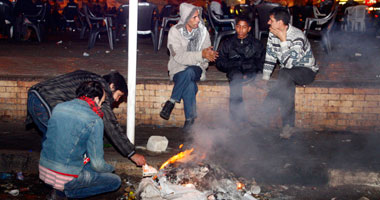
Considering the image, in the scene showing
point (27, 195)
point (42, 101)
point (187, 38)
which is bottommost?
point (27, 195)

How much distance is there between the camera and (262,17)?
9336mm

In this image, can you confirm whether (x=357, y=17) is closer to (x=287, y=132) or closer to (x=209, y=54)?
(x=287, y=132)

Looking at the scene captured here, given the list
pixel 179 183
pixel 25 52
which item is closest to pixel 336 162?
pixel 179 183

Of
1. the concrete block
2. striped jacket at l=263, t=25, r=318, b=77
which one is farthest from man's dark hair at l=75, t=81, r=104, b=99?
striped jacket at l=263, t=25, r=318, b=77

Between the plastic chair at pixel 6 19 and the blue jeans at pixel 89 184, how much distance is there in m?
10.5

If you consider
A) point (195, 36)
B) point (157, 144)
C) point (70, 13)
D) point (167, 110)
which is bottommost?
point (157, 144)

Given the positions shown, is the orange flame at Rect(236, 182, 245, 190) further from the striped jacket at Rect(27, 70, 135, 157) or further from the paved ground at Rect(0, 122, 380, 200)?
the striped jacket at Rect(27, 70, 135, 157)

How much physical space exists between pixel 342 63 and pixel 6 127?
6655 mm

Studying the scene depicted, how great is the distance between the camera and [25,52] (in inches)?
392

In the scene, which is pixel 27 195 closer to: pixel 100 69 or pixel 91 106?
pixel 91 106

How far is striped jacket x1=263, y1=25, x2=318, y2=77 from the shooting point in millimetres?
5969

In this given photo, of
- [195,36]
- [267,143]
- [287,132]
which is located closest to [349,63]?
[287,132]

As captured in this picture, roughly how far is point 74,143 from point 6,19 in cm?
1094

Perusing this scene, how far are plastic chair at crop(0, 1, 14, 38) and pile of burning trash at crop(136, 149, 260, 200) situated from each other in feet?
33.6
